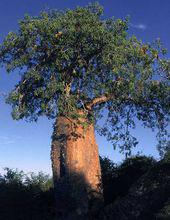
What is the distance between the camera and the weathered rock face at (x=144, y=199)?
1822 centimetres

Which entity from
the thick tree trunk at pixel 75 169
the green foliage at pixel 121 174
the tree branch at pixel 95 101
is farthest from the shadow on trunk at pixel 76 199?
the tree branch at pixel 95 101

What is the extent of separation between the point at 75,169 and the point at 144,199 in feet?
9.10

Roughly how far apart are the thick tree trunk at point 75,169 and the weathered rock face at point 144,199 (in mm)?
871

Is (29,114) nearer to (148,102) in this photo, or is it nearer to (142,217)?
(148,102)

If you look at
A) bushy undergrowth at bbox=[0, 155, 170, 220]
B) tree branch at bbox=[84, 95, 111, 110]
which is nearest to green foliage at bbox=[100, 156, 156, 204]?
bushy undergrowth at bbox=[0, 155, 170, 220]

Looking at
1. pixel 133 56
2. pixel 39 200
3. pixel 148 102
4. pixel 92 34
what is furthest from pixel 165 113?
pixel 39 200

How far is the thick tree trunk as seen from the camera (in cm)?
1955

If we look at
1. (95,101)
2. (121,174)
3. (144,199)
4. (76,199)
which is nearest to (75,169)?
(76,199)

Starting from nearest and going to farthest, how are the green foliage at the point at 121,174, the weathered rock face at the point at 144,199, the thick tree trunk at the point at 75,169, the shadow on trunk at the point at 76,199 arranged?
the weathered rock face at the point at 144,199
the shadow on trunk at the point at 76,199
the thick tree trunk at the point at 75,169
the green foliage at the point at 121,174

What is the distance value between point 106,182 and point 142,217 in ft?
16.0

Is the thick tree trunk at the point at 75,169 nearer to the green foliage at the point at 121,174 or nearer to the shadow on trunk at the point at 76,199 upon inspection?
the shadow on trunk at the point at 76,199

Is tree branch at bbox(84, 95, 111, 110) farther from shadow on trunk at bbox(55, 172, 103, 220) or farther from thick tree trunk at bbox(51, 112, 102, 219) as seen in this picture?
shadow on trunk at bbox(55, 172, 103, 220)

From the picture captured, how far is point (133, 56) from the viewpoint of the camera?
801 inches

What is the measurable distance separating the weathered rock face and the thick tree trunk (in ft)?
2.86
